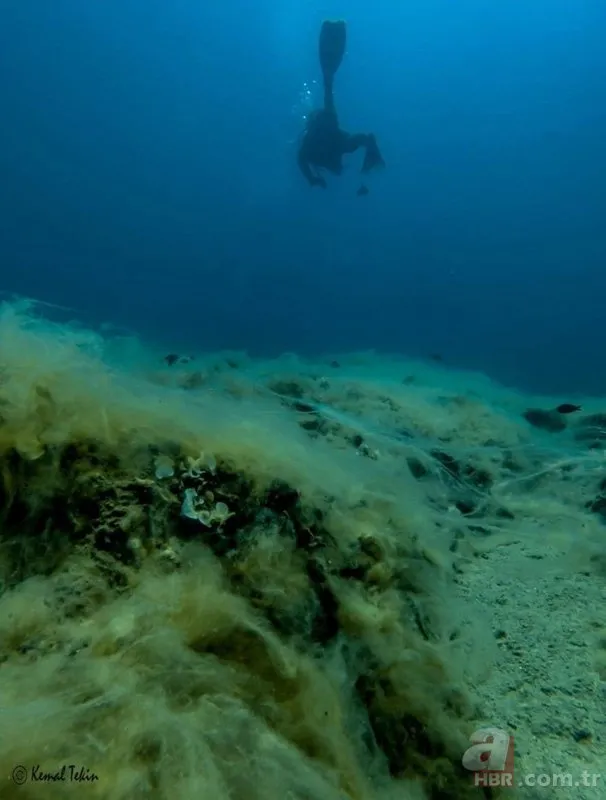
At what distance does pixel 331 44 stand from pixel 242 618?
91.2ft

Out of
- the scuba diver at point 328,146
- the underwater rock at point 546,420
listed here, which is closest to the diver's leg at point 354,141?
the scuba diver at point 328,146

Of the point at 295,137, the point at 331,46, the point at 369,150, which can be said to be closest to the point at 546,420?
the point at 369,150

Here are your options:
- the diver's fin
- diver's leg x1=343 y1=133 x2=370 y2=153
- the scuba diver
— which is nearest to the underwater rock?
the scuba diver

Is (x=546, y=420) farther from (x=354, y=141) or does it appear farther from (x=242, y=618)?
(x=354, y=141)

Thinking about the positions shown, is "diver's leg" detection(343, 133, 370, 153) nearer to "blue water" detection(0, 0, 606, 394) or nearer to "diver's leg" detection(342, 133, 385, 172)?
"diver's leg" detection(342, 133, 385, 172)

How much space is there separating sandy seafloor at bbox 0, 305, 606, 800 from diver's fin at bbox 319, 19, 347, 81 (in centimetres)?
2549

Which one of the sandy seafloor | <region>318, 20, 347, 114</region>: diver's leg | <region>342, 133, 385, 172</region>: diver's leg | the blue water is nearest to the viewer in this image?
the sandy seafloor

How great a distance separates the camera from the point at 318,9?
13650cm

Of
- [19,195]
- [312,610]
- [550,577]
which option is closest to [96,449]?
[312,610]

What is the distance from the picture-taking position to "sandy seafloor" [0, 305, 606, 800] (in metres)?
1.51

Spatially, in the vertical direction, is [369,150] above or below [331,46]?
below

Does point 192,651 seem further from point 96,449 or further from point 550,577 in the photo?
point 550,577

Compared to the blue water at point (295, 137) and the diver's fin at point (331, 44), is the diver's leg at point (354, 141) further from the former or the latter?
the blue water at point (295, 137)

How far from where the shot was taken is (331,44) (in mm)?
23562
